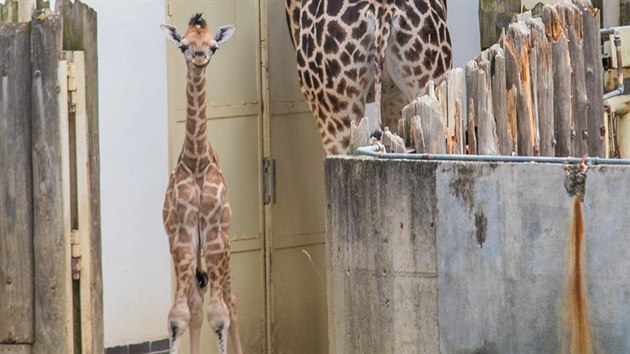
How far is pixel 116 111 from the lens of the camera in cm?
824

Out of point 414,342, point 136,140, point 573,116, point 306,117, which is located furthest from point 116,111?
point 414,342

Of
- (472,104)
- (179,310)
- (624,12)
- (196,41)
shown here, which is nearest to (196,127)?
(196,41)

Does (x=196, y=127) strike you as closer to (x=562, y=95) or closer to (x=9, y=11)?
(x=9, y=11)

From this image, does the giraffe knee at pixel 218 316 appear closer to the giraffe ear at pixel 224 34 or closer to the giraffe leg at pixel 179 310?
the giraffe leg at pixel 179 310

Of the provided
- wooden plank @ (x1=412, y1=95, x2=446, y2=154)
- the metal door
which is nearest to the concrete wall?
wooden plank @ (x1=412, y1=95, x2=446, y2=154)

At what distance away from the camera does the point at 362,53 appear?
8281 millimetres

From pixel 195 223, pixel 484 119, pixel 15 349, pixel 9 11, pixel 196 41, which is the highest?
pixel 9 11

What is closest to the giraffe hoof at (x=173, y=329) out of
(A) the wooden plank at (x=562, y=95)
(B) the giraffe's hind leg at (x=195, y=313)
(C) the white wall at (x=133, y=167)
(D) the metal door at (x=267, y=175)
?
(B) the giraffe's hind leg at (x=195, y=313)

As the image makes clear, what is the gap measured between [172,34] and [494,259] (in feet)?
9.59

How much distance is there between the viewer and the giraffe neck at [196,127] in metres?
7.62

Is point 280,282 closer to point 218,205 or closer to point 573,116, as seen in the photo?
point 218,205

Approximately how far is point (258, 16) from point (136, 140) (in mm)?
1185

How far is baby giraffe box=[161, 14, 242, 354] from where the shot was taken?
764 cm

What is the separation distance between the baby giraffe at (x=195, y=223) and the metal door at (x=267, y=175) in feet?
3.10
